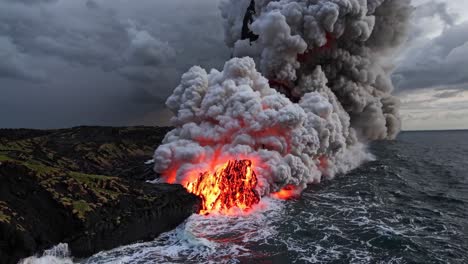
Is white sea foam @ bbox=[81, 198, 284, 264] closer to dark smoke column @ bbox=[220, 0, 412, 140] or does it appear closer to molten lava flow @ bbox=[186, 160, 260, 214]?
molten lava flow @ bbox=[186, 160, 260, 214]

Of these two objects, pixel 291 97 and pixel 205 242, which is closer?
pixel 205 242

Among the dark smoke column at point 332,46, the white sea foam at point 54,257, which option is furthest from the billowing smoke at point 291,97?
the white sea foam at point 54,257

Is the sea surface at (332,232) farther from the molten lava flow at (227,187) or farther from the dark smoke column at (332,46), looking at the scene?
the dark smoke column at (332,46)

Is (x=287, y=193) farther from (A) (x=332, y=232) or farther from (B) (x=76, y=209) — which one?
(B) (x=76, y=209)

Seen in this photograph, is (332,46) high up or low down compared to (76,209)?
up

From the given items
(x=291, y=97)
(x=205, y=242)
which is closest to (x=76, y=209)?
(x=205, y=242)

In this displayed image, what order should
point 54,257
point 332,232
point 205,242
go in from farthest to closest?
point 332,232 < point 205,242 < point 54,257

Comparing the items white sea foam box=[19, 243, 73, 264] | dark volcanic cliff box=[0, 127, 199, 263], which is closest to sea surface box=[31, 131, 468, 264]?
dark volcanic cliff box=[0, 127, 199, 263]
